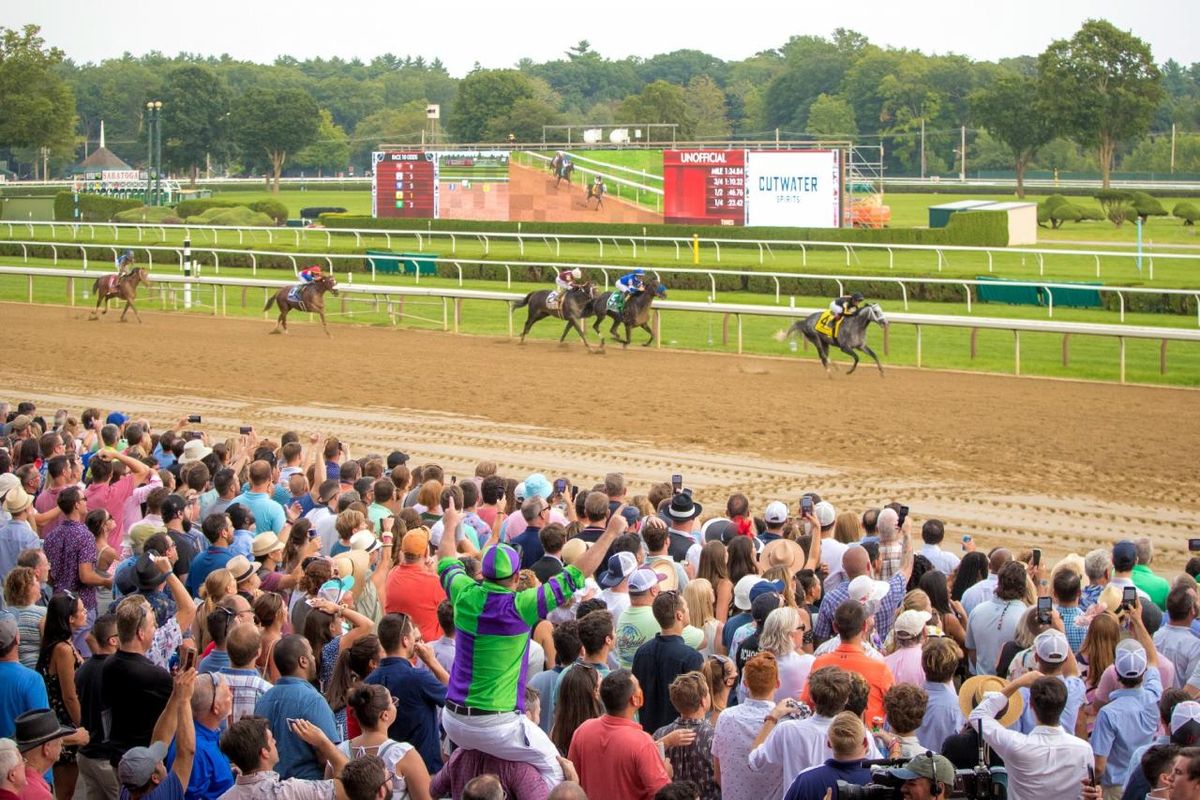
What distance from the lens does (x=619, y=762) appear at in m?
3.84

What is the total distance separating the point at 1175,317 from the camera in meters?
19.4

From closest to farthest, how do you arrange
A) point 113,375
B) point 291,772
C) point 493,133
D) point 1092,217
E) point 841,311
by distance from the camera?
1. point 291,772
2. point 841,311
3. point 113,375
4. point 1092,217
5. point 493,133

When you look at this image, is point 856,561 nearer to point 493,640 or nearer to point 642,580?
point 642,580

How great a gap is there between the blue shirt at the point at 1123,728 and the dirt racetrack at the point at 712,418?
4892 mm

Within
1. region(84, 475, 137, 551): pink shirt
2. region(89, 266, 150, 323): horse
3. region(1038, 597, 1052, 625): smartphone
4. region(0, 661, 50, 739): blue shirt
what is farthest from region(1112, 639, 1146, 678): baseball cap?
region(89, 266, 150, 323): horse

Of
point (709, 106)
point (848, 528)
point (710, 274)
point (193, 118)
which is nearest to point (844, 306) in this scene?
point (710, 274)

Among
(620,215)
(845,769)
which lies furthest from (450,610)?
(620,215)

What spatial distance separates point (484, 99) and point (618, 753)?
68.8 m

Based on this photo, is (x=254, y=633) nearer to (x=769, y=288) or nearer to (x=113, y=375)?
(x=113, y=375)

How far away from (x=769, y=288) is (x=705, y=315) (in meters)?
3.44

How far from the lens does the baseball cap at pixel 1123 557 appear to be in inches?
222

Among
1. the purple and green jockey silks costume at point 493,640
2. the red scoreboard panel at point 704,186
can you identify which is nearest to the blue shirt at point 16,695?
the purple and green jockey silks costume at point 493,640

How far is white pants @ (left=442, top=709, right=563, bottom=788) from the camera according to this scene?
12.9 feet

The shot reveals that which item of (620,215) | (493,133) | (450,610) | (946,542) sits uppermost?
(493,133)
